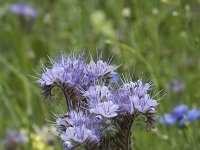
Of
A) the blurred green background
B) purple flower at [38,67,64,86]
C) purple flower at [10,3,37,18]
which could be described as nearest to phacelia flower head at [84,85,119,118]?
purple flower at [38,67,64,86]

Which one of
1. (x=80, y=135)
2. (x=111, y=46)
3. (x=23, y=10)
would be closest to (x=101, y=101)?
(x=80, y=135)

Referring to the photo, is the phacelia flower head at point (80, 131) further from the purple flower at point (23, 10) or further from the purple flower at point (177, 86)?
the purple flower at point (23, 10)

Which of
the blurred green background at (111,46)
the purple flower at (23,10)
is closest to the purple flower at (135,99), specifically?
the blurred green background at (111,46)

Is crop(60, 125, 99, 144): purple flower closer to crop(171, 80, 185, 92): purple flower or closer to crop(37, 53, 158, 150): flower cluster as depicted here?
crop(37, 53, 158, 150): flower cluster

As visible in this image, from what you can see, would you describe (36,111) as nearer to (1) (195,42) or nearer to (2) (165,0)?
(2) (165,0)

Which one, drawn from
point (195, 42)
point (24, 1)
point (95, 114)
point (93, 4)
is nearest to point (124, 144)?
point (95, 114)

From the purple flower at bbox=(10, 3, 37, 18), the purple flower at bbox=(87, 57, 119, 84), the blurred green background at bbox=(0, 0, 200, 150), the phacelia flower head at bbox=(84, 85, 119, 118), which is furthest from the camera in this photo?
the purple flower at bbox=(10, 3, 37, 18)

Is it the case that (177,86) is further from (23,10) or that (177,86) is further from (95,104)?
(95,104)
